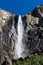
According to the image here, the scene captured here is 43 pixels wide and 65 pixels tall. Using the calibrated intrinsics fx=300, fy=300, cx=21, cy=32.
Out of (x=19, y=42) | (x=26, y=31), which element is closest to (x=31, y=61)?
(x=19, y=42)

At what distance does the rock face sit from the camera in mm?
51625

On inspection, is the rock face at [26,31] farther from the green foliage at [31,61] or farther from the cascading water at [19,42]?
the green foliage at [31,61]

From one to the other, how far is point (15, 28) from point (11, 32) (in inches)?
95.6

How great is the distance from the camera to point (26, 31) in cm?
5706

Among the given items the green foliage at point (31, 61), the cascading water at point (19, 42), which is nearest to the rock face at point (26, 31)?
the cascading water at point (19, 42)

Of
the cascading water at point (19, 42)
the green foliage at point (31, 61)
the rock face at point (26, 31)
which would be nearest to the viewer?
the green foliage at point (31, 61)

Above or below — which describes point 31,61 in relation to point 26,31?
below

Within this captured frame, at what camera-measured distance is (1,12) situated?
62.9 metres

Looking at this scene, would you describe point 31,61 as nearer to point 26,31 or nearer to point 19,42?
point 19,42

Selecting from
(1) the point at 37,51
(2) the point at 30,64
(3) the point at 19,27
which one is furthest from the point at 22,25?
(2) the point at 30,64

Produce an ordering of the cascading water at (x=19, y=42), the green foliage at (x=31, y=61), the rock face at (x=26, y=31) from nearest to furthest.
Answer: the green foliage at (x=31, y=61)
the cascading water at (x=19, y=42)
the rock face at (x=26, y=31)

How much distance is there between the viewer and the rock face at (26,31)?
51.6m

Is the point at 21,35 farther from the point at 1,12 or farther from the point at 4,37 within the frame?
the point at 1,12

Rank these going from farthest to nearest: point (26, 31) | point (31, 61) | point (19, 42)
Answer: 1. point (26, 31)
2. point (19, 42)
3. point (31, 61)
